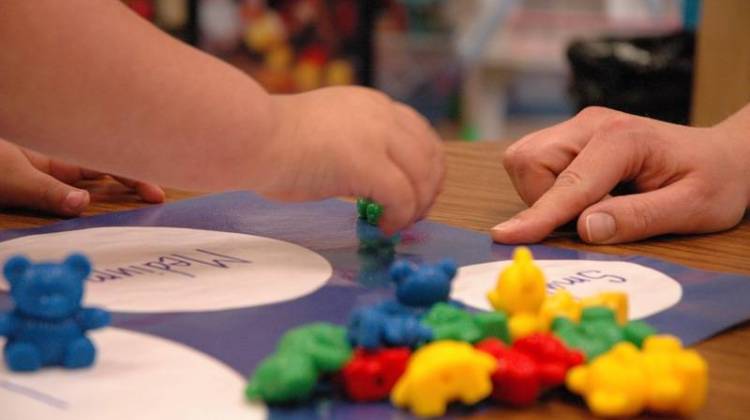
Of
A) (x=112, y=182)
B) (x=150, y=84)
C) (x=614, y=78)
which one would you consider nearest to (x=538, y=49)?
(x=614, y=78)

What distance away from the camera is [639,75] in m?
2.13

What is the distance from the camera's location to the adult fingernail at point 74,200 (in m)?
0.76

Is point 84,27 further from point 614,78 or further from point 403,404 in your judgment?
point 614,78

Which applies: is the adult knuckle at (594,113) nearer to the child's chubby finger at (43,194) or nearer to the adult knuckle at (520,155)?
the adult knuckle at (520,155)

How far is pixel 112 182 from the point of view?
90 centimetres

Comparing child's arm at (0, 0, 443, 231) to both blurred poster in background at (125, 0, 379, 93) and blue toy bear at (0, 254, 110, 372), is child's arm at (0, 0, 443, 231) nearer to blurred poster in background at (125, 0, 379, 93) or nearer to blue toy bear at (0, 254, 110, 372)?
blue toy bear at (0, 254, 110, 372)

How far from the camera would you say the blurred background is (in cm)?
217

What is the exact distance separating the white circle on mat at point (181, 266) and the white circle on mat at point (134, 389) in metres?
0.08

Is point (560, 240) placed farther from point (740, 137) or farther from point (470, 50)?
point (470, 50)

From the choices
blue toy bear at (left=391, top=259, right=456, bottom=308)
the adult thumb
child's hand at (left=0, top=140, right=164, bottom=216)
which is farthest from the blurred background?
blue toy bear at (left=391, top=259, right=456, bottom=308)

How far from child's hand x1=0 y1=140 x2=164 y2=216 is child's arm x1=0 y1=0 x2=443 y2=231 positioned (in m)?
0.14

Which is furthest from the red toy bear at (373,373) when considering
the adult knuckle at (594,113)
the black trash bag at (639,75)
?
the black trash bag at (639,75)

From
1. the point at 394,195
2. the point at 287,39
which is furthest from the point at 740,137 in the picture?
the point at 287,39

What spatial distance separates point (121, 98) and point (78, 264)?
0.60 ft
